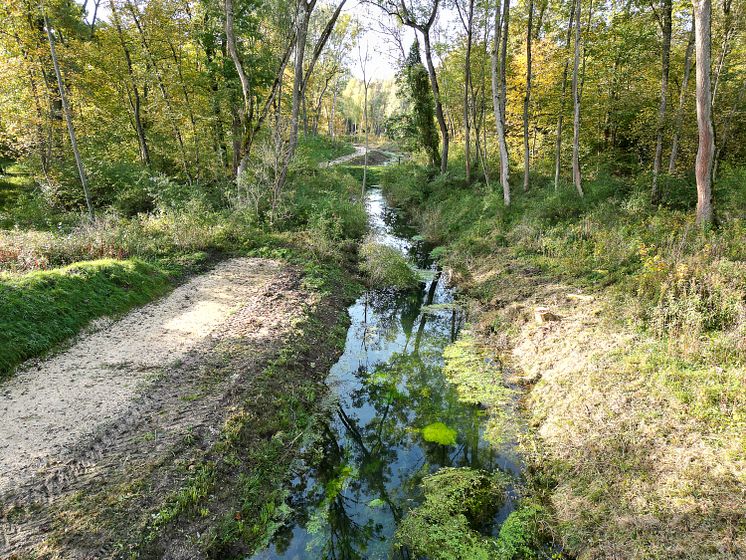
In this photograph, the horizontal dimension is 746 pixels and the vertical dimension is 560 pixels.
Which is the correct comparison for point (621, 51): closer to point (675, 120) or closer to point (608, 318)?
point (675, 120)

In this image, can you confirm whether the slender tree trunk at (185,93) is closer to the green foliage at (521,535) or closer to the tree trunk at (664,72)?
the tree trunk at (664,72)

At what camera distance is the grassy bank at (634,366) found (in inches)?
174

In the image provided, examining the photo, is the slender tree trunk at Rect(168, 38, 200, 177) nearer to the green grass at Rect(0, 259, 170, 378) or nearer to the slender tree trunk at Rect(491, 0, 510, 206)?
the green grass at Rect(0, 259, 170, 378)

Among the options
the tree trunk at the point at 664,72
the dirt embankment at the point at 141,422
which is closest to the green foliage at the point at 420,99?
the tree trunk at the point at 664,72

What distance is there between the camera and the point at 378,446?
673 centimetres

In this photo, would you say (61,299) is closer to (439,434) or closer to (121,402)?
(121,402)

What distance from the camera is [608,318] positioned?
7.56 meters

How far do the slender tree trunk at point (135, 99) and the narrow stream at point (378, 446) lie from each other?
1441 cm

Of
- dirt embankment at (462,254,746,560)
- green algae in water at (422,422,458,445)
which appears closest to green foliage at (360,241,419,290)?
dirt embankment at (462,254,746,560)

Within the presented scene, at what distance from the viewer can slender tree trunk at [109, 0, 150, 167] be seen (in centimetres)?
1644

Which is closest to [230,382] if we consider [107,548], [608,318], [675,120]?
[107,548]

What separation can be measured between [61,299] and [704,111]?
1323cm

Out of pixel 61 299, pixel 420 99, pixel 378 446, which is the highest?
pixel 420 99

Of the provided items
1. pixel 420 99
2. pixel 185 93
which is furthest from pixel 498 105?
pixel 185 93
